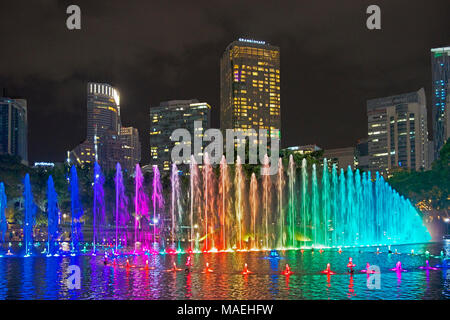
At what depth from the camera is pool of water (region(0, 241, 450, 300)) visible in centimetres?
2286

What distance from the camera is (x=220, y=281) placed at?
27281 mm

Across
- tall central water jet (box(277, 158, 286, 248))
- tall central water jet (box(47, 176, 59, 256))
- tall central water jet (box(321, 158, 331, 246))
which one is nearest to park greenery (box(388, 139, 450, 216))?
tall central water jet (box(321, 158, 331, 246))

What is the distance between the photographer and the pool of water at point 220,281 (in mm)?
22859

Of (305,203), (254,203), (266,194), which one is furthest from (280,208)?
(305,203)

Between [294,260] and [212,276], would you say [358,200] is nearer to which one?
[294,260]

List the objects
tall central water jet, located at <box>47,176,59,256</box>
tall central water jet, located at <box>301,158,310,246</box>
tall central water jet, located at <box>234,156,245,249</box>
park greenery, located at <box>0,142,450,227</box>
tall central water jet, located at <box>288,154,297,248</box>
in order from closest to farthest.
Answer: tall central water jet, located at <box>234,156,245,249</box> < tall central water jet, located at <box>288,154,297,248</box> < tall central water jet, located at <box>301,158,310,246</box> < tall central water jet, located at <box>47,176,59,256</box> < park greenery, located at <box>0,142,450,227</box>

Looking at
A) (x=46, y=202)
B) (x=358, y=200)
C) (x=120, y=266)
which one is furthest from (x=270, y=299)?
(x=46, y=202)

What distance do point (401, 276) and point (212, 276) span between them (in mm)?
10403

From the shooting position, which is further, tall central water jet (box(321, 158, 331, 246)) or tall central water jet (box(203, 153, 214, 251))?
tall central water jet (box(321, 158, 331, 246))

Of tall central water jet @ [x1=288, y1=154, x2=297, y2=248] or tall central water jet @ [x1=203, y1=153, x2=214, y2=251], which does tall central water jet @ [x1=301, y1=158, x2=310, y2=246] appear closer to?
tall central water jet @ [x1=288, y1=154, x2=297, y2=248]

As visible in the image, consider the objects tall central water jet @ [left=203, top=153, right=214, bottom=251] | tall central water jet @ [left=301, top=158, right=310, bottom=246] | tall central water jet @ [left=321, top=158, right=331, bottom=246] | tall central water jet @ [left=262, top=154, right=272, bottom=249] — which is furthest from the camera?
tall central water jet @ [left=321, top=158, right=331, bottom=246]

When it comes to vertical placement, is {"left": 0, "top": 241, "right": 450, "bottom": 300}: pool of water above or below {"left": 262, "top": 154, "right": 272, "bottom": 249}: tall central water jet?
below

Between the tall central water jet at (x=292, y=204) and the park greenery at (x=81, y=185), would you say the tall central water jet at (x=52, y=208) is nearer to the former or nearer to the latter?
the park greenery at (x=81, y=185)

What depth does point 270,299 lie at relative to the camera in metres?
21.6
